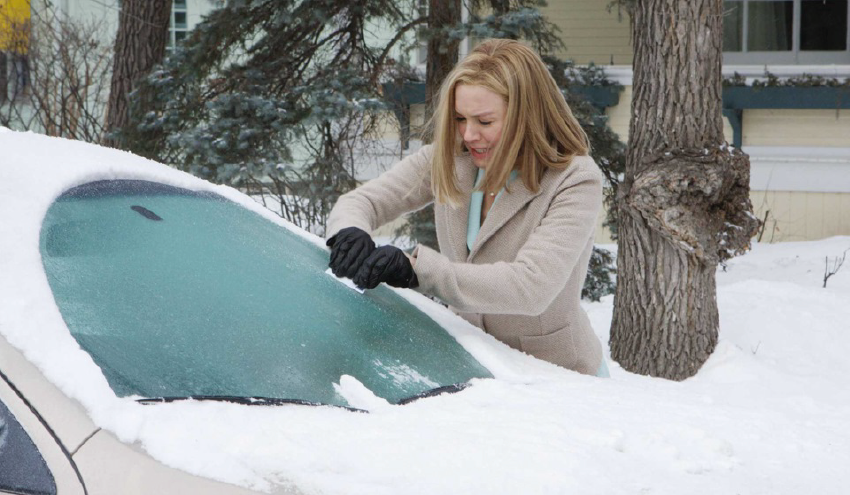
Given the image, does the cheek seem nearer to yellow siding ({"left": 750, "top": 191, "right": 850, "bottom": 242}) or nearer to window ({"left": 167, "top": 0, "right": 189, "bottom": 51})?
yellow siding ({"left": 750, "top": 191, "right": 850, "bottom": 242})

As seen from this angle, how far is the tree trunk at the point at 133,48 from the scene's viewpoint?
827 cm

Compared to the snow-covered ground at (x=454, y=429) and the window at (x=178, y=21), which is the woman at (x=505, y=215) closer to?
the snow-covered ground at (x=454, y=429)

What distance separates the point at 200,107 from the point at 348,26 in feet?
4.40

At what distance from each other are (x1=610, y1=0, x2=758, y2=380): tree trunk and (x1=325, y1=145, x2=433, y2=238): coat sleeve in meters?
2.62

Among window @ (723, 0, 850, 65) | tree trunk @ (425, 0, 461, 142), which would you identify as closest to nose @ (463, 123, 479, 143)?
tree trunk @ (425, 0, 461, 142)

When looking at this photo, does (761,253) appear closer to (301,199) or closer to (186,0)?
(301,199)

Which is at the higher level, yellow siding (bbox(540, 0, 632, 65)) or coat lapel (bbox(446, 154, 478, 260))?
yellow siding (bbox(540, 0, 632, 65))

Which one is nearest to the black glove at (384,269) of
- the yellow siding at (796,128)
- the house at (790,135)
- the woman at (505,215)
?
the woman at (505,215)

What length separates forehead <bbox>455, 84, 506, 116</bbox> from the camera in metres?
2.29

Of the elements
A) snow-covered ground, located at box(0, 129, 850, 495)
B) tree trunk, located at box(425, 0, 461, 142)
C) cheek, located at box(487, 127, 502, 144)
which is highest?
tree trunk, located at box(425, 0, 461, 142)

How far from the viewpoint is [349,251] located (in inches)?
83.9

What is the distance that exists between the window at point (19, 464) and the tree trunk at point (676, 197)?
409cm

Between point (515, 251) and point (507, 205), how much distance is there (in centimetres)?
12

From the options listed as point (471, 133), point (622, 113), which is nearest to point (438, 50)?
point (622, 113)
